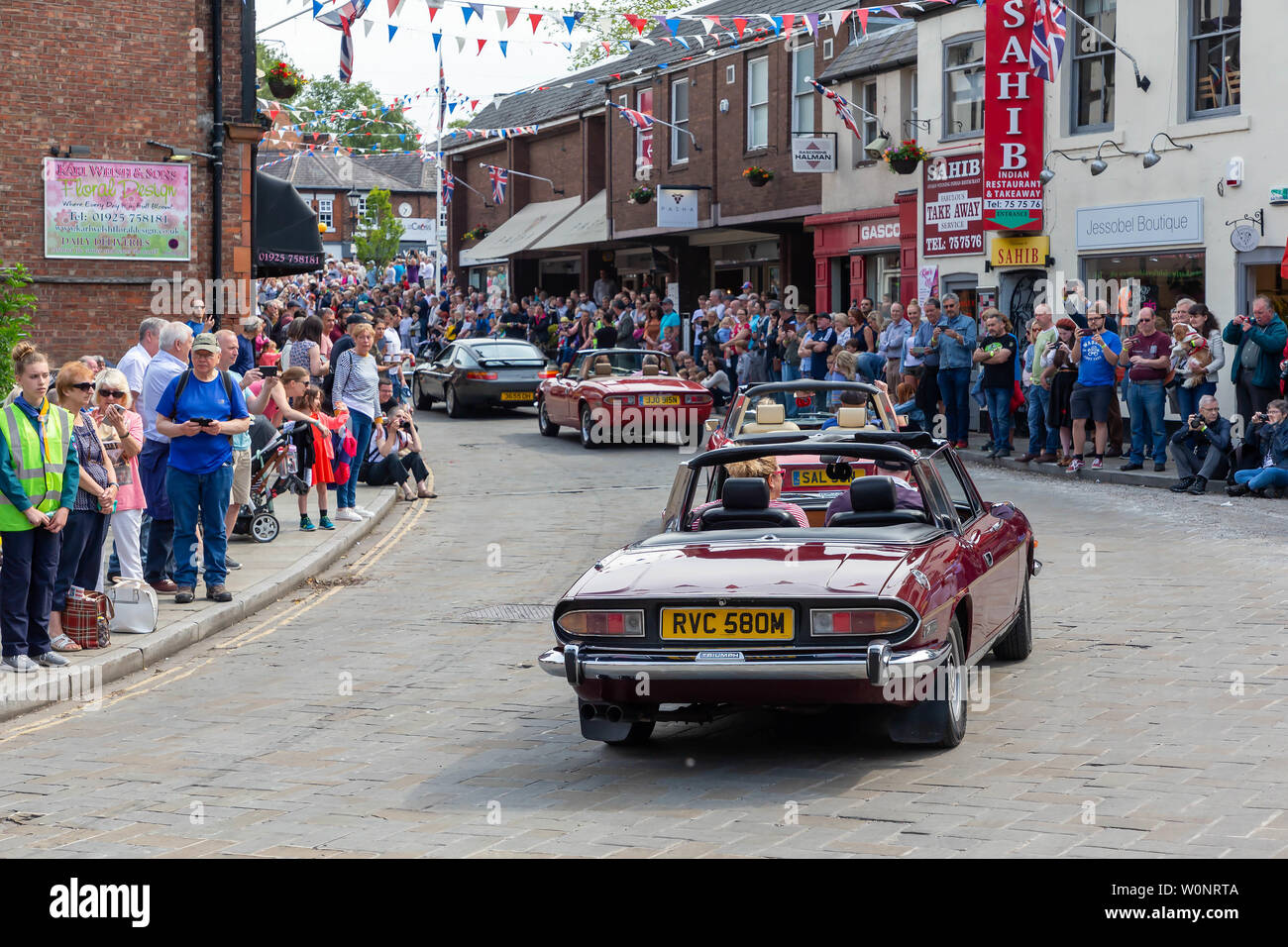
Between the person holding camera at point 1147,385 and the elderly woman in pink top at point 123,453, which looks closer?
the elderly woman in pink top at point 123,453

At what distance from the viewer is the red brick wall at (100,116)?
Result: 2023 centimetres

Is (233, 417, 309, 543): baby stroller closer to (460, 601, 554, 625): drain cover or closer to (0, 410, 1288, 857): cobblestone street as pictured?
(0, 410, 1288, 857): cobblestone street

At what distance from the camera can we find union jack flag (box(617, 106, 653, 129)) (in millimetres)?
35231

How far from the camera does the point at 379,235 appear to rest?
267ft

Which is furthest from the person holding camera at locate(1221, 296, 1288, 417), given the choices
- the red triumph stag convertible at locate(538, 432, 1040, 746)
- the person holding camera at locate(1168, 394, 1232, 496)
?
the red triumph stag convertible at locate(538, 432, 1040, 746)

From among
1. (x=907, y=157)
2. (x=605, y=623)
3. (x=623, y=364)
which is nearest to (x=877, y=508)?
(x=605, y=623)

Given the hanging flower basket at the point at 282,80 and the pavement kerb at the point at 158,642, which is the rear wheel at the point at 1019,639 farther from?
the hanging flower basket at the point at 282,80

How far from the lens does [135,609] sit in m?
9.95

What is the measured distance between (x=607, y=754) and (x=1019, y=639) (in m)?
2.84

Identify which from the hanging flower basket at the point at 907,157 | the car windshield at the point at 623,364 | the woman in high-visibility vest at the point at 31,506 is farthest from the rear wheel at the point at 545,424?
the woman in high-visibility vest at the point at 31,506

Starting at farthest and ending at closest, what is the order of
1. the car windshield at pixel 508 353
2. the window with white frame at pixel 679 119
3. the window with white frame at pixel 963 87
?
the window with white frame at pixel 679 119
the car windshield at pixel 508 353
the window with white frame at pixel 963 87

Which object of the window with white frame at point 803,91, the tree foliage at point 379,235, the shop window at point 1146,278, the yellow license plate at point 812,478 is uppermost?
the tree foliage at point 379,235

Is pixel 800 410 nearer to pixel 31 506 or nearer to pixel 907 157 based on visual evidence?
pixel 31 506

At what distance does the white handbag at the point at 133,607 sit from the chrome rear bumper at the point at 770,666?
4492 mm
